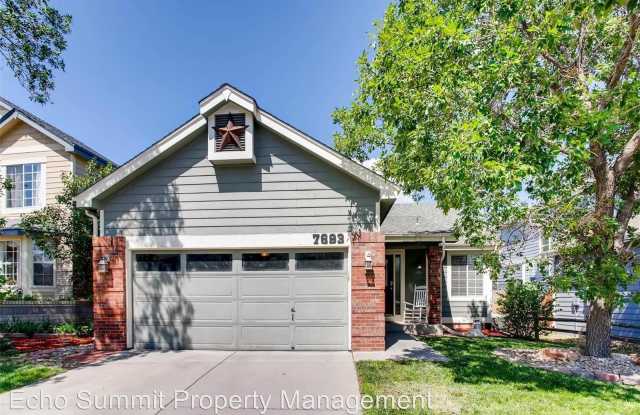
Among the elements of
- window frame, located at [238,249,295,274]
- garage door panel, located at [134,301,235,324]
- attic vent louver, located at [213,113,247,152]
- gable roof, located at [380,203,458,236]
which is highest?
attic vent louver, located at [213,113,247,152]

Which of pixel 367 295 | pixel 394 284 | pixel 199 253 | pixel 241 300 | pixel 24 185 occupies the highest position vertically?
pixel 24 185

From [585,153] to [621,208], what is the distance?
373 cm

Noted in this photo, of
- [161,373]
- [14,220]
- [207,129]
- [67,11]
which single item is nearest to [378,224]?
[207,129]

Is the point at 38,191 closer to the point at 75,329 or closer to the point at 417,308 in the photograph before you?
the point at 75,329

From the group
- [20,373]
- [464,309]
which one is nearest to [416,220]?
[464,309]

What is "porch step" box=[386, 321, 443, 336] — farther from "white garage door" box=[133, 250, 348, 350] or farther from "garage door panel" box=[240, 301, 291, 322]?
"garage door panel" box=[240, 301, 291, 322]

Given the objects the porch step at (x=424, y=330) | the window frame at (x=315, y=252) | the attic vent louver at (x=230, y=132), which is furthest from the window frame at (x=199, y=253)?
the porch step at (x=424, y=330)

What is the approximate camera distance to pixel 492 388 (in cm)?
587

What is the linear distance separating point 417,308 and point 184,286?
7800mm

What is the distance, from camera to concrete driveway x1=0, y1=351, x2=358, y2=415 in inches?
204

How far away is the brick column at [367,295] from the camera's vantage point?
8023mm

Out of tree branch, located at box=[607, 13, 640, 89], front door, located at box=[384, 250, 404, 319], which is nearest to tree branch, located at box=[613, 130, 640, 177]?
tree branch, located at box=[607, 13, 640, 89]

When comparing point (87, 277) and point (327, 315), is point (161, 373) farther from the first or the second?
point (87, 277)

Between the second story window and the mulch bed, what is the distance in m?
5.99
